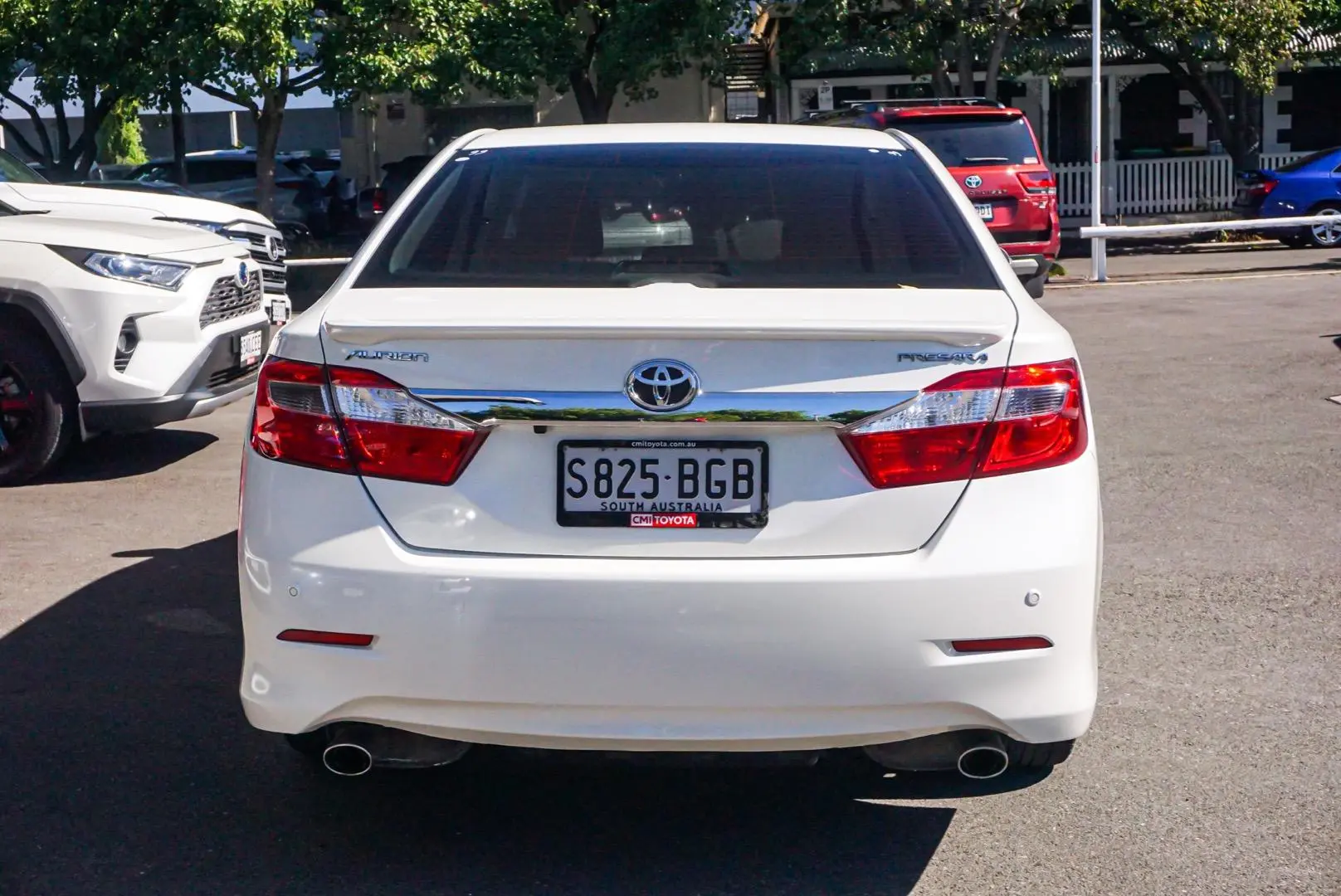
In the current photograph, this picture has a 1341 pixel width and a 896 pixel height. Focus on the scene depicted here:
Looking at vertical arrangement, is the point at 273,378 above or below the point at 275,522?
above

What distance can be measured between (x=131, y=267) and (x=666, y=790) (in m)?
4.91

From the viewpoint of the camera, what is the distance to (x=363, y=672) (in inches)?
126

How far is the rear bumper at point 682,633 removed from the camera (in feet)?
10.2

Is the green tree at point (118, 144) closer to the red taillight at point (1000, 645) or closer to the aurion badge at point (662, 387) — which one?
the aurion badge at point (662, 387)

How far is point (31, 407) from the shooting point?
7785mm

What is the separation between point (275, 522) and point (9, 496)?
16.2 feet

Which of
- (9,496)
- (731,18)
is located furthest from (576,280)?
(731,18)

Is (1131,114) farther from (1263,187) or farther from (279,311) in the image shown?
(279,311)

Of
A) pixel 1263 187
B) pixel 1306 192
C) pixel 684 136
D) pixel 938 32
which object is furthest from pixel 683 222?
pixel 1263 187

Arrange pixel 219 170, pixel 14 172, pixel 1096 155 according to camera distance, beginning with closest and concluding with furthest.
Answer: pixel 14 172, pixel 1096 155, pixel 219 170

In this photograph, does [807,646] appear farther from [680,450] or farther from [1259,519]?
[1259,519]

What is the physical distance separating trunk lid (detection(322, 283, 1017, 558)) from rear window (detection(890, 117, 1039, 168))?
1257cm

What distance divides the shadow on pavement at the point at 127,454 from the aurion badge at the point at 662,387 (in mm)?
5663

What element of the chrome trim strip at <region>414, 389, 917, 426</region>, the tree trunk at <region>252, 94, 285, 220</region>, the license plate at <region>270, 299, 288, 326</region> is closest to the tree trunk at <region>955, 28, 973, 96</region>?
the tree trunk at <region>252, 94, 285, 220</region>
